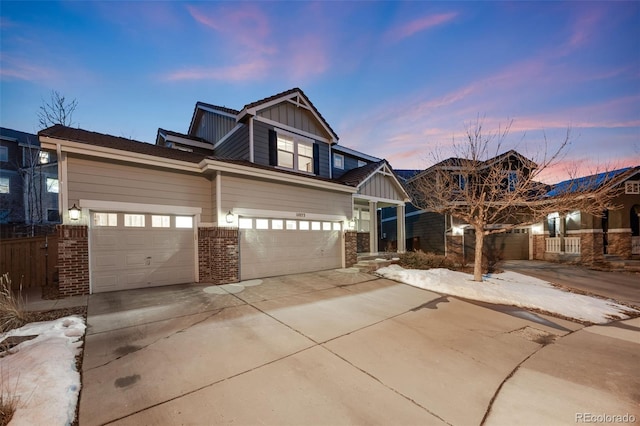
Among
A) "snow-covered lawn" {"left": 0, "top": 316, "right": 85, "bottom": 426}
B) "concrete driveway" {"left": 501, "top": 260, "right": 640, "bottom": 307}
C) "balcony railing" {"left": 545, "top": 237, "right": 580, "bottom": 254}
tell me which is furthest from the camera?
"balcony railing" {"left": 545, "top": 237, "right": 580, "bottom": 254}

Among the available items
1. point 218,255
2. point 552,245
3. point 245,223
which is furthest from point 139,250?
point 552,245

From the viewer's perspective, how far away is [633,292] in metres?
8.73

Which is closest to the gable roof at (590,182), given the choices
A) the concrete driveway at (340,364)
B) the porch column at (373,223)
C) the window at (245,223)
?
the concrete driveway at (340,364)

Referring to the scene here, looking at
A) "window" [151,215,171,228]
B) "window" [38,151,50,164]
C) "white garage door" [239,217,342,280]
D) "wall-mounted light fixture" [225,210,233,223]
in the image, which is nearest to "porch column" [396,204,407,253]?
"white garage door" [239,217,342,280]

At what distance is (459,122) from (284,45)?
367 inches

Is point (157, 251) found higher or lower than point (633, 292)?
higher

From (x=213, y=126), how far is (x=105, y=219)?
799 cm

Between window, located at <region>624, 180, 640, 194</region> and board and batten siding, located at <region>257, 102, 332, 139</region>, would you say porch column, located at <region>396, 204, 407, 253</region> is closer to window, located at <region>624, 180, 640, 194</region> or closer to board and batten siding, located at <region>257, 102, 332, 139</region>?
board and batten siding, located at <region>257, 102, 332, 139</region>

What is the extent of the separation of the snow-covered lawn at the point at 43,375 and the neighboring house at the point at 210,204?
121 inches

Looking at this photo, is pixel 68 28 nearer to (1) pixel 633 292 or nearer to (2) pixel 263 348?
(2) pixel 263 348

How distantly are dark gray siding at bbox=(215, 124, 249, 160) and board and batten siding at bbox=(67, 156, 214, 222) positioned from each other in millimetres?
2517

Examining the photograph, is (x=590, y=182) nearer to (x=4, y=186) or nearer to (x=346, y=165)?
(x=346, y=165)

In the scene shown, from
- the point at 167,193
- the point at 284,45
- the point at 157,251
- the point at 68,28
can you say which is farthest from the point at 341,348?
the point at 68,28

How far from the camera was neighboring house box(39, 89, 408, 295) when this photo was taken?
675 centimetres
